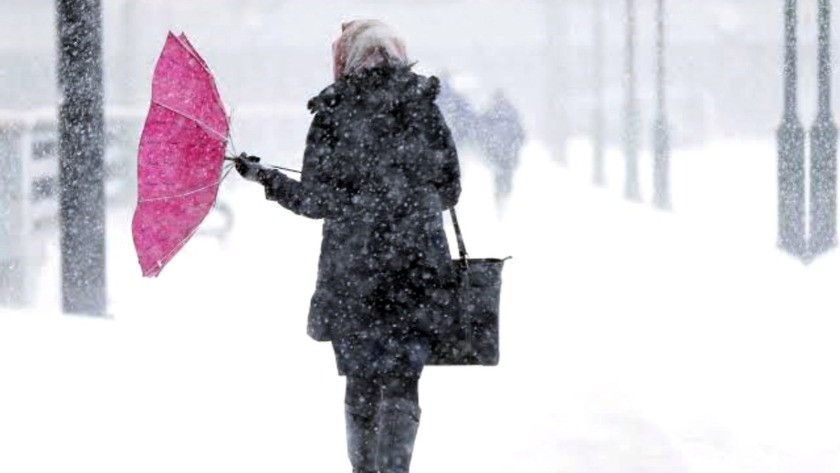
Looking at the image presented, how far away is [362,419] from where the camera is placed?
418 cm

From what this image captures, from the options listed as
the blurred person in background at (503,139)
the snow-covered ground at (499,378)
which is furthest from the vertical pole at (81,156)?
the blurred person in background at (503,139)

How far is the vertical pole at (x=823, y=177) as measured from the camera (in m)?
12.6

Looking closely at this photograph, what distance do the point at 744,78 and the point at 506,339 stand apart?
7360 centimetres

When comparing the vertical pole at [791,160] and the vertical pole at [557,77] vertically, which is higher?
the vertical pole at [557,77]

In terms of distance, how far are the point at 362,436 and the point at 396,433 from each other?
127 millimetres

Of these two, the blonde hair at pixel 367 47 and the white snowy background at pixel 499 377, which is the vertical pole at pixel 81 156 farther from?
the blonde hair at pixel 367 47

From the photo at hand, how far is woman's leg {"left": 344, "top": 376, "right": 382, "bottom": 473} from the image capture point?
4.16m

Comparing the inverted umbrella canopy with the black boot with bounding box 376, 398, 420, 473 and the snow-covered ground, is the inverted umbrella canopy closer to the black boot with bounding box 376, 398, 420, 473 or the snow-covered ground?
the black boot with bounding box 376, 398, 420, 473

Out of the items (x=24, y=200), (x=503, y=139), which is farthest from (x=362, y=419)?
(x=503, y=139)

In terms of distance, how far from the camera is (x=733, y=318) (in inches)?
376

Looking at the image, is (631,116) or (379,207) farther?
(631,116)

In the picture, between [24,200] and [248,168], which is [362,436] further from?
[24,200]

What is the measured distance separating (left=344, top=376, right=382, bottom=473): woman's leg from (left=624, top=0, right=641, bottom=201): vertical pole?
17.3m

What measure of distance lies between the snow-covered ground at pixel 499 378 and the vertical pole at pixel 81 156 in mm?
420
